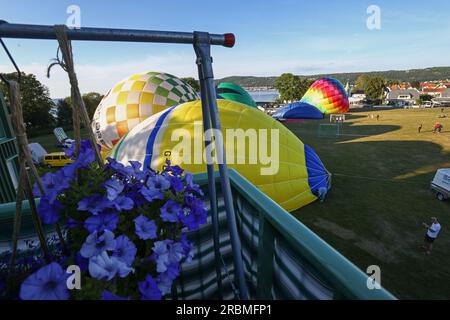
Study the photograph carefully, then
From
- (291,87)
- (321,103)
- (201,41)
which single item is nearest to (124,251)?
(201,41)

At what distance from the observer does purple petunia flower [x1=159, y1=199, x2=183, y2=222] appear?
4.07 feet

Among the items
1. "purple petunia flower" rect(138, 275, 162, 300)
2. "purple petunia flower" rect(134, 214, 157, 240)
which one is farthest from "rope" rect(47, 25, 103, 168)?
"purple petunia flower" rect(138, 275, 162, 300)

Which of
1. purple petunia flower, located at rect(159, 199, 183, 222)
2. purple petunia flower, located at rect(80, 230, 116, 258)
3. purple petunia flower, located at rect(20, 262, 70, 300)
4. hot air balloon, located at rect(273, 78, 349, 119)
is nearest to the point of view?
purple petunia flower, located at rect(20, 262, 70, 300)

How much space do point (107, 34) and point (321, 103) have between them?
137ft

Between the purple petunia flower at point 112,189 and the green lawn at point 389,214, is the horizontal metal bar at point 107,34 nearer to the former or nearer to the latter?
the purple petunia flower at point 112,189

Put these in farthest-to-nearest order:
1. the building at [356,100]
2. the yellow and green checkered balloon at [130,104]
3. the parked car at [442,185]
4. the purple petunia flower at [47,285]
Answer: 1. the building at [356,100]
2. the yellow and green checkered balloon at [130,104]
3. the parked car at [442,185]
4. the purple petunia flower at [47,285]

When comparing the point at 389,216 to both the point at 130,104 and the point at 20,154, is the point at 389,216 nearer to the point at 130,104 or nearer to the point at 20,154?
the point at 20,154

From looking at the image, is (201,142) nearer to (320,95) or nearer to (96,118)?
(96,118)

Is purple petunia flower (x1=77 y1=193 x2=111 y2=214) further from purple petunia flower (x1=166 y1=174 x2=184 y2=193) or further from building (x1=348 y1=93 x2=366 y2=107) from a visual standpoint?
building (x1=348 y1=93 x2=366 y2=107)

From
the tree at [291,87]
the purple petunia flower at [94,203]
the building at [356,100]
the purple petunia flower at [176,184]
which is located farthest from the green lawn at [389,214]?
the building at [356,100]

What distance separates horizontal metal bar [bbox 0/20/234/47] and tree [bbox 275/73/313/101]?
6520cm

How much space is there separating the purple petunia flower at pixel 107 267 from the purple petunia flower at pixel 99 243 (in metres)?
0.06

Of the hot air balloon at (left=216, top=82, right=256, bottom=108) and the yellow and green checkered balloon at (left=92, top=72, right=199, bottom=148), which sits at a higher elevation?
the hot air balloon at (left=216, top=82, right=256, bottom=108)

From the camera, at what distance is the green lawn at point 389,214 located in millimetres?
6214
